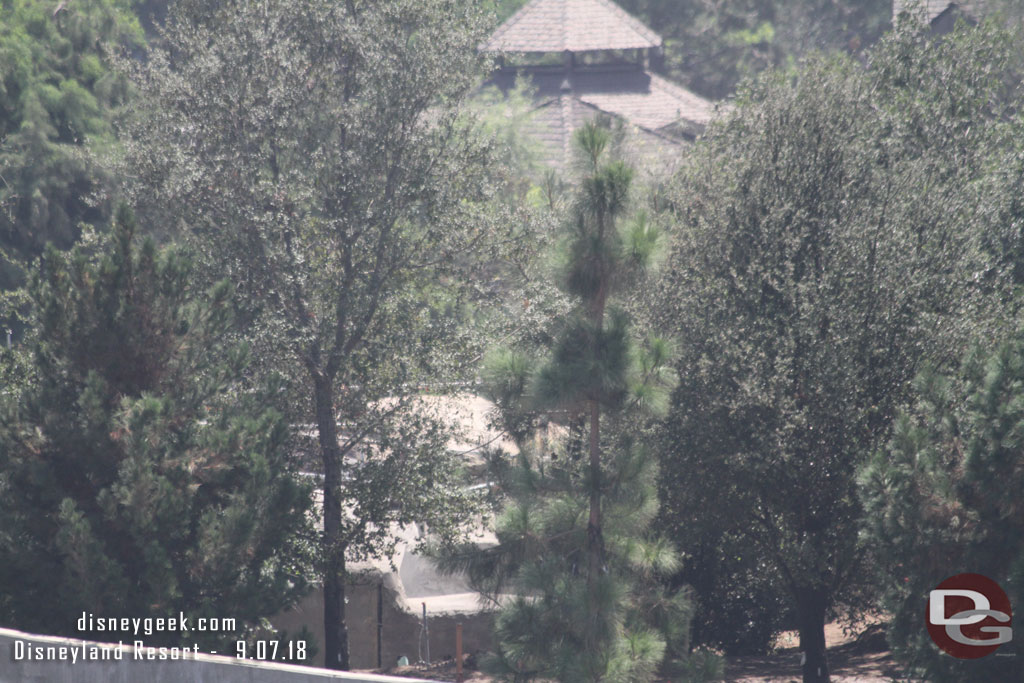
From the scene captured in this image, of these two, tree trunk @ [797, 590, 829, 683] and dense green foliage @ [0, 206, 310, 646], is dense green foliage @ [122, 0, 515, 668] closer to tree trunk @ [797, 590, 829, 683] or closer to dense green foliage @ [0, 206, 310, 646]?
dense green foliage @ [0, 206, 310, 646]

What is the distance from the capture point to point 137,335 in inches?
467

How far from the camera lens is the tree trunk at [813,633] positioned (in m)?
13.3

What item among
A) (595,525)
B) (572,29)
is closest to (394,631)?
(595,525)

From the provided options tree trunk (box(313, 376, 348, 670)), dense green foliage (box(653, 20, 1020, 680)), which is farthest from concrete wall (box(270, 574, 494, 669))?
dense green foliage (box(653, 20, 1020, 680))

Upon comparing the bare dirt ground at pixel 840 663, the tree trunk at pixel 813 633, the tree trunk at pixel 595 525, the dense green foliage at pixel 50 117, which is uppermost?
the dense green foliage at pixel 50 117

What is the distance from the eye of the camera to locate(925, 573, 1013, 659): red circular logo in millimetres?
9883

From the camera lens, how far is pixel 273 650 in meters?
12.2

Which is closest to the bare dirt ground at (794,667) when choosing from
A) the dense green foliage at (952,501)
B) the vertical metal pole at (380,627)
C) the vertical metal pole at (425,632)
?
the vertical metal pole at (425,632)

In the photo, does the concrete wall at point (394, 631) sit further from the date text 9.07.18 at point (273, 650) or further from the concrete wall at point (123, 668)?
the concrete wall at point (123, 668)

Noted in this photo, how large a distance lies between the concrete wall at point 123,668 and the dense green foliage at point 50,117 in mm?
13422

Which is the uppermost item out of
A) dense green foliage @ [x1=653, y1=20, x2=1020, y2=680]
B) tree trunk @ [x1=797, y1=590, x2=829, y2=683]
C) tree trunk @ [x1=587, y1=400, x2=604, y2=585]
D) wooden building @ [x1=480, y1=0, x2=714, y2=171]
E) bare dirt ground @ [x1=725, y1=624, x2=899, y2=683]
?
wooden building @ [x1=480, y1=0, x2=714, y2=171]

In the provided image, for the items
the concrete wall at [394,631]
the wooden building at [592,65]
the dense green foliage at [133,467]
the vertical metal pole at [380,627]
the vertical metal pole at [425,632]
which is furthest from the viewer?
the wooden building at [592,65]

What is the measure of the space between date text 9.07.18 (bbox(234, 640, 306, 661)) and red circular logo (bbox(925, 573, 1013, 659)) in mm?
6796

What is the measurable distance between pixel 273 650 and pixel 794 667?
25.0 ft
